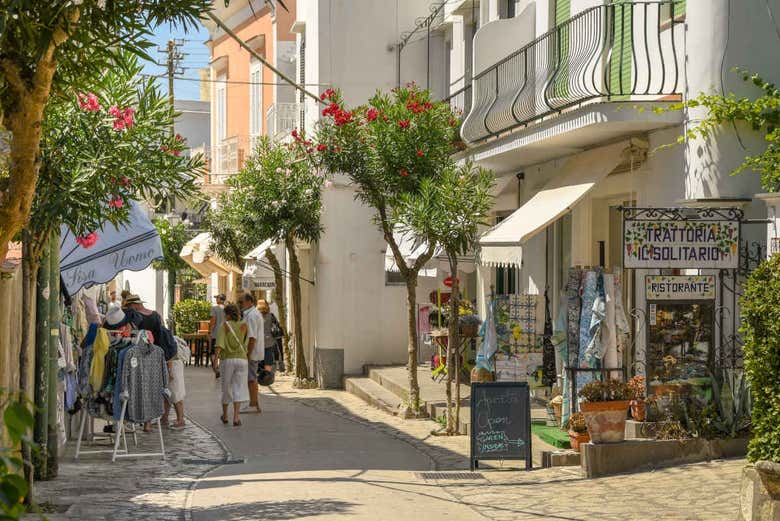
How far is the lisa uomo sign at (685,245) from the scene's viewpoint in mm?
12281

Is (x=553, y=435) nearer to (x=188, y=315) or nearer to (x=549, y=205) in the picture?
(x=549, y=205)

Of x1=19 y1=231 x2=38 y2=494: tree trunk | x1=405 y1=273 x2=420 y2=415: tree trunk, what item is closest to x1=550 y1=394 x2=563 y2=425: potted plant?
x1=405 y1=273 x2=420 y2=415: tree trunk

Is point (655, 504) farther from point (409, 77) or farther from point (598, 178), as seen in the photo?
point (409, 77)

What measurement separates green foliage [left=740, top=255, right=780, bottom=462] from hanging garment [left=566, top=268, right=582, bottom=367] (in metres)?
4.30

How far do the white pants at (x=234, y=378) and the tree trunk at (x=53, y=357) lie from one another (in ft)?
16.2

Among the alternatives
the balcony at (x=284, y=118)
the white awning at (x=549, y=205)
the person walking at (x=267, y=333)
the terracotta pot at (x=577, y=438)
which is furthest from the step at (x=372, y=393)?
the balcony at (x=284, y=118)

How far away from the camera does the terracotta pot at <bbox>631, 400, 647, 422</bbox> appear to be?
497 inches

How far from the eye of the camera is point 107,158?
35.0ft

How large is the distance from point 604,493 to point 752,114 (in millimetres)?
4341

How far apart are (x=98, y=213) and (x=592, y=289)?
5.57m

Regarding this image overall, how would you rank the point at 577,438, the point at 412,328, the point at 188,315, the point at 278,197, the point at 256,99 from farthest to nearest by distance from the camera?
the point at 256,99, the point at 188,315, the point at 278,197, the point at 412,328, the point at 577,438

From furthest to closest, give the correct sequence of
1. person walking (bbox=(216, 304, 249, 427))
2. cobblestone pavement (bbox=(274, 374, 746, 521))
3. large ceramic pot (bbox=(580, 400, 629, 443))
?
person walking (bbox=(216, 304, 249, 427)) → large ceramic pot (bbox=(580, 400, 629, 443)) → cobblestone pavement (bbox=(274, 374, 746, 521))

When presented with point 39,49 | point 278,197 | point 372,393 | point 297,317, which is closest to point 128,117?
point 39,49

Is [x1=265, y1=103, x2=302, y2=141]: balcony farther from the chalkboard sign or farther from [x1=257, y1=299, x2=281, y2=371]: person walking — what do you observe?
the chalkboard sign
